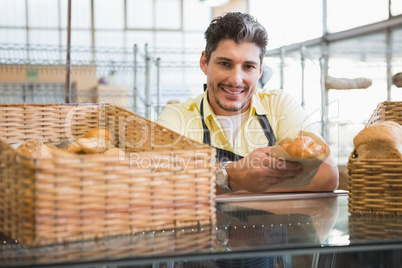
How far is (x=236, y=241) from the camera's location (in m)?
0.63

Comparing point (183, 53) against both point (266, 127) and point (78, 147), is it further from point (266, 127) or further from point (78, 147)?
point (78, 147)

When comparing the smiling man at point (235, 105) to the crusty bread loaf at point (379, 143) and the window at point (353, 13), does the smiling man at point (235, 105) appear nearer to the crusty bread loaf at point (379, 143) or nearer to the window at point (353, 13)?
the crusty bread loaf at point (379, 143)

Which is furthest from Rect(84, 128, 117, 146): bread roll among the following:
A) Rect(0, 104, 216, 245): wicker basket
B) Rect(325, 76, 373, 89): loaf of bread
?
Rect(325, 76, 373, 89): loaf of bread

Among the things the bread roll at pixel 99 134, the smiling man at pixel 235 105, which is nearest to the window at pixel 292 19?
the smiling man at pixel 235 105

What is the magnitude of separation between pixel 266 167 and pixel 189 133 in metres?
0.74

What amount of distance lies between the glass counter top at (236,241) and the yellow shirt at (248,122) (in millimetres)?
750

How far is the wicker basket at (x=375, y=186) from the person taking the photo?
786 millimetres

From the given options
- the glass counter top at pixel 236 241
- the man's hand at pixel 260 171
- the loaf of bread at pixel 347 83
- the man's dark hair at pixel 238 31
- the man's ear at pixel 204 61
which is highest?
the loaf of bread at pixel 347 83

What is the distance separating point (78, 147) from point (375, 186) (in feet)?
1.79

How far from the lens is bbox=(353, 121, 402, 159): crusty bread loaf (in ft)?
2.65

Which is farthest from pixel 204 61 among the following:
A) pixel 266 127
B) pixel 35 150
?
pixel 35 150

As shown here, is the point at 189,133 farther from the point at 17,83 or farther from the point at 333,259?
the point at 17,83

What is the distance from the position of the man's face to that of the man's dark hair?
0.02 meters

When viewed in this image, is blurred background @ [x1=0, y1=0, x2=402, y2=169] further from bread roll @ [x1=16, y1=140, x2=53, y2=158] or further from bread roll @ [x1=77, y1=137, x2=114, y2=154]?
bread roll @ [x1=16, y1=140, x2=53, y2=158]
